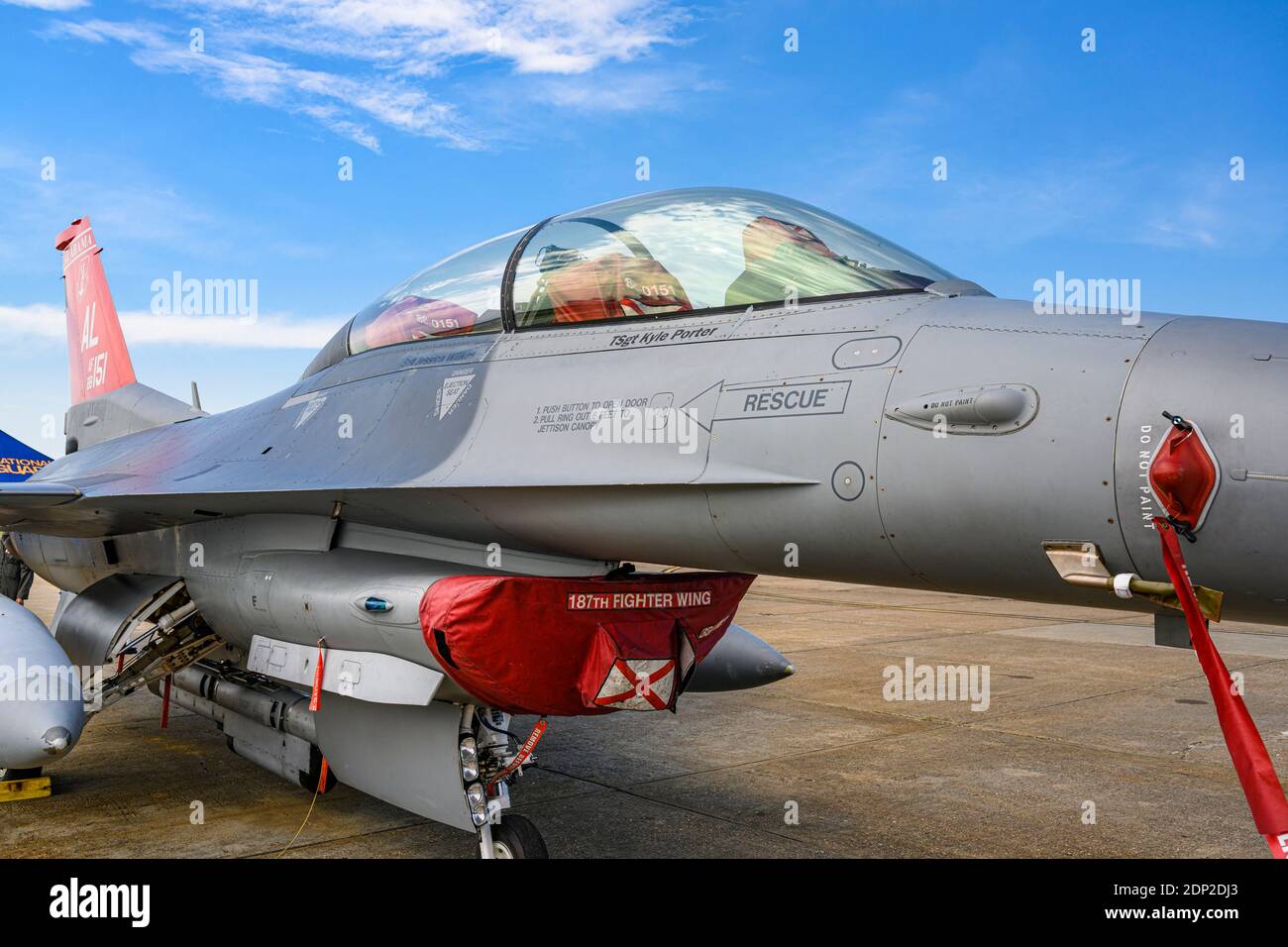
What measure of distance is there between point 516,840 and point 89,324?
27.2 feet

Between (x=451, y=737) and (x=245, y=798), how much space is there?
248 centimetres

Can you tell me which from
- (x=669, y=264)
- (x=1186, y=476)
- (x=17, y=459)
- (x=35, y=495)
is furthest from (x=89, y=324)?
(x=1186, y=476)

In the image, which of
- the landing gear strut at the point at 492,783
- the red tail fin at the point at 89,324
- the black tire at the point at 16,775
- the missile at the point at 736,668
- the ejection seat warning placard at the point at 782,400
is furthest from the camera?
the red tail fin at the point at 89,324

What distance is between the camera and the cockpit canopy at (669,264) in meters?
3.63

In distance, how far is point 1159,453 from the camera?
249 centimetres

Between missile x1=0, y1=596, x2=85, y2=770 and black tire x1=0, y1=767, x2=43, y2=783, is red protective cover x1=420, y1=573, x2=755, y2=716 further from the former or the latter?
black tire x1=0, y1=767, x2=43, y2=783

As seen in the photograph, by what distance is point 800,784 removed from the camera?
20.3ft

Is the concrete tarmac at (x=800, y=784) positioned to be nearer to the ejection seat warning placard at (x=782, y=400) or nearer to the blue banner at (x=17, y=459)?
the ejection seat warning placard at (x=782, y=400)

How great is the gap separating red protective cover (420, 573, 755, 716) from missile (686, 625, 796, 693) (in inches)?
89.8

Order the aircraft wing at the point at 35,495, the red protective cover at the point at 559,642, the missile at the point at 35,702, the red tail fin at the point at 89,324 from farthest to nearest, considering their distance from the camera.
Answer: the red tail fin at the point at 89,324, the aircraft wing at the point at 35,495, the missile at the point at 35,702, the red protective cover at the point at 559,642

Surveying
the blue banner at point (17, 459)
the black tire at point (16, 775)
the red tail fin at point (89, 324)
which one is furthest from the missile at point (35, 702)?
the blue banner at point (17, 459)

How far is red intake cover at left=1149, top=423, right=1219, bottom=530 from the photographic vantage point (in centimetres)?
243

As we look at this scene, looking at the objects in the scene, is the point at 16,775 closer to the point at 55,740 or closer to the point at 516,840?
the point at 55,740
